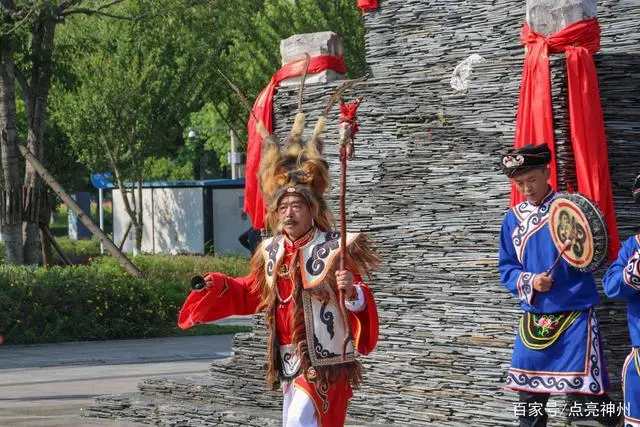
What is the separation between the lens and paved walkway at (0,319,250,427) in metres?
10.9

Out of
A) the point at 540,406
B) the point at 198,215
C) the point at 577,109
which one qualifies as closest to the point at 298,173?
the point at 540,406

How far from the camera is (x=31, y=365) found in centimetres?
1476

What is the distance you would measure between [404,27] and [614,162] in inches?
93.7

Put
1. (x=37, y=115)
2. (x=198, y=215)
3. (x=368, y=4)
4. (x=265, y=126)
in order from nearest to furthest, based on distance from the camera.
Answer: (x=265, y=126)
(x=368, y=4)
(x=37, y=115)
(x=198, y=215)

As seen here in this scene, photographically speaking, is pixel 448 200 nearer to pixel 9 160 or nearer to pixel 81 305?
pixel 81 305

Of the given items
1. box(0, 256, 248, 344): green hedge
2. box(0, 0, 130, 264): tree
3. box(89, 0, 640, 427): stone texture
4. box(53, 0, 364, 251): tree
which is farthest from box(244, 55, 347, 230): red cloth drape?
box(53, 0, 364, 251): tree

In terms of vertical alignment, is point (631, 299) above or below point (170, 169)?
below

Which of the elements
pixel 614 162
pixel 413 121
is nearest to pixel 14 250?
pixel 413 121

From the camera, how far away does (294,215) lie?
6.69m

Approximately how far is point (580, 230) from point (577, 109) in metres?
1.33

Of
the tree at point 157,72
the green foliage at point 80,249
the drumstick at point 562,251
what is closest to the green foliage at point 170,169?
the green foliage at point 80,249

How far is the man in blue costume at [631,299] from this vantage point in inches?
273

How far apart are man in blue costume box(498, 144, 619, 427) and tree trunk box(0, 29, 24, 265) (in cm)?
1256

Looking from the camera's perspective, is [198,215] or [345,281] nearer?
[345,281]
